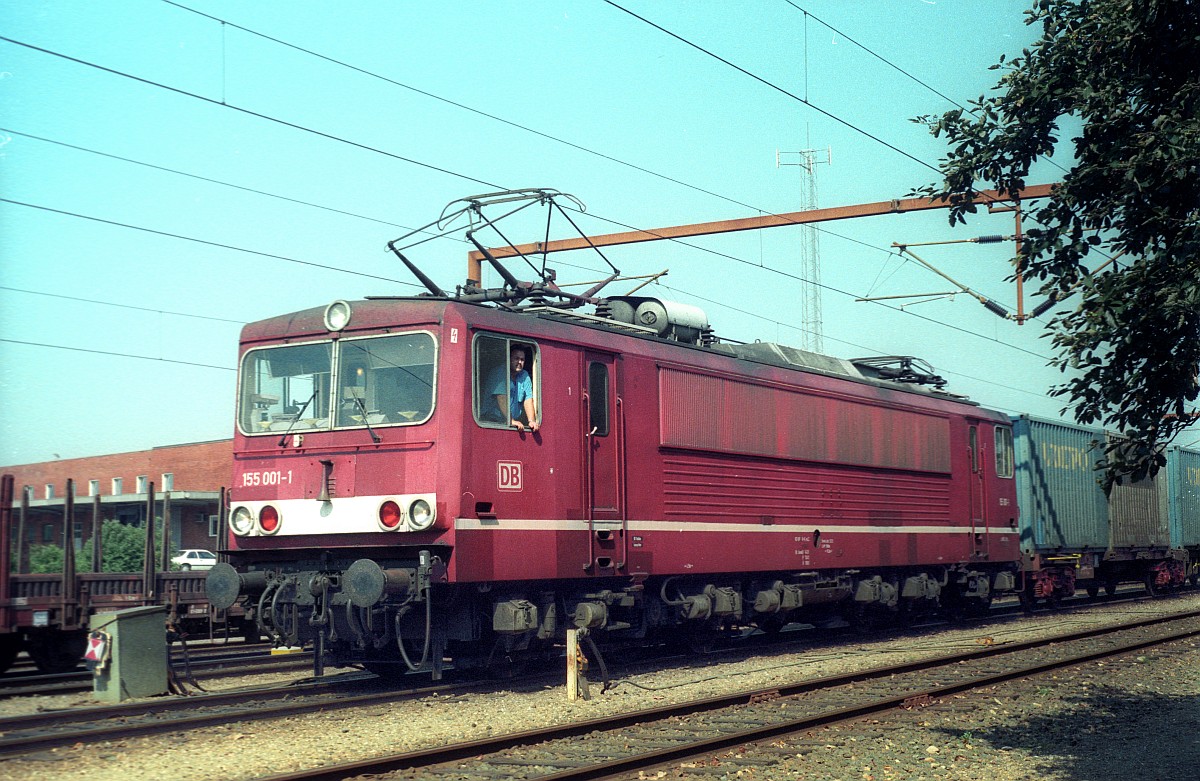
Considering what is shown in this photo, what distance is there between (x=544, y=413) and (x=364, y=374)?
74.8 inches

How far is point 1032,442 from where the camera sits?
81.7ft

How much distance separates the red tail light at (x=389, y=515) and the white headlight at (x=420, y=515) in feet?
0.44

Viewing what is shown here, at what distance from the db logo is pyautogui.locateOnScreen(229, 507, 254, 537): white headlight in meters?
2.69

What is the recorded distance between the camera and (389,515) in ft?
37.6

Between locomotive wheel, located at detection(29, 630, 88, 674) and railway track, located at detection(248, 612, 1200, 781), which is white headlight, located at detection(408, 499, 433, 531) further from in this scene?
locomotive wheel, located at detection(29, 630, 88, 674)

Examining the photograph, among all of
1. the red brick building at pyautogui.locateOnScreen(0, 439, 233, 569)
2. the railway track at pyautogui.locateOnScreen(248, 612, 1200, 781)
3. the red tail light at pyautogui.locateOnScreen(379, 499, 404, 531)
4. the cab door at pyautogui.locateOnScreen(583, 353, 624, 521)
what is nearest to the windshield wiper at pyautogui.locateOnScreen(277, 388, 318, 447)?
the red tail light at pyautogui.locateOnScreen(379, 499, 404, 531)

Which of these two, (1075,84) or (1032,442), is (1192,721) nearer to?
(1075,84)

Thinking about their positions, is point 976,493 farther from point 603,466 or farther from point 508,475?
point 508,475

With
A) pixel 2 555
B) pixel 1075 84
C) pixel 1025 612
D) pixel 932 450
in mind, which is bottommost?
pixel 1025 612

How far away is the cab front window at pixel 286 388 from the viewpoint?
12.3m

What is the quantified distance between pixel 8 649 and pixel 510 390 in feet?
24.8

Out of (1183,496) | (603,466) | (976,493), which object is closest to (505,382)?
(603,466)

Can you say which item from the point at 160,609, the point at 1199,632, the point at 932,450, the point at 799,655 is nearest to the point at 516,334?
the point at 160,609

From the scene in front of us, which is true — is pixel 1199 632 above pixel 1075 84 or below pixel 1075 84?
below
